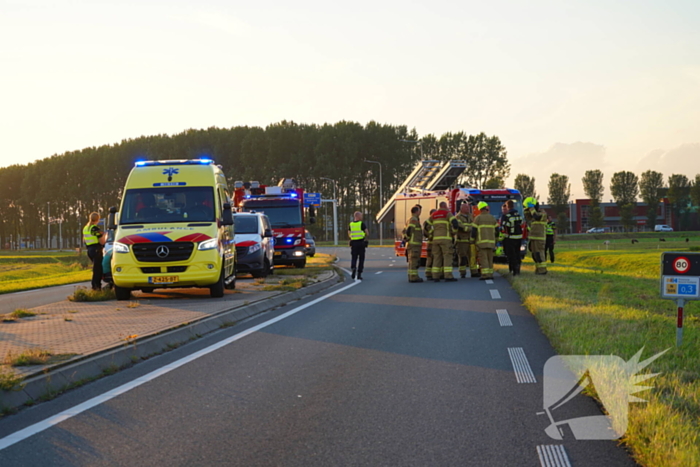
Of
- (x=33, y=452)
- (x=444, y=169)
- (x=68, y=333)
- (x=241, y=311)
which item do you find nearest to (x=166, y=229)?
(x=241, y=311)

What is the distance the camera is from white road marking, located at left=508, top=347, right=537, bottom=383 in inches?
264

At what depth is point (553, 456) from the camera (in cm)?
445

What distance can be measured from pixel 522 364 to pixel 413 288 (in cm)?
990

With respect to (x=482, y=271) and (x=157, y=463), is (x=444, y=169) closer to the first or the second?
(x=482, y=271)

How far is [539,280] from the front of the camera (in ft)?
57.3

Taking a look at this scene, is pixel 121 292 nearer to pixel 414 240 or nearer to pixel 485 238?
pixel 414 240

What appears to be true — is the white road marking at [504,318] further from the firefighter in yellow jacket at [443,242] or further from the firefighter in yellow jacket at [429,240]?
the firefighter in yellow jacket at [429,240]

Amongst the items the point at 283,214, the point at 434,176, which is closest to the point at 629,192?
the point at 434,176

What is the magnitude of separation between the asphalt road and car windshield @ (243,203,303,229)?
→ 16.7 meters

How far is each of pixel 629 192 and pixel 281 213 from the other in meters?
127

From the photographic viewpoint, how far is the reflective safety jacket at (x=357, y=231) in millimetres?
20614

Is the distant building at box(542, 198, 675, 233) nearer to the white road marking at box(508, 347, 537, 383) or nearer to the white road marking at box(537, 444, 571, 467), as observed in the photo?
the white road marking at box(508, 347, 537, 383)

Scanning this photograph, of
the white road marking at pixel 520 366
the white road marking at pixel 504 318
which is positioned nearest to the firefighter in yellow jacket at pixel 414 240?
the white road marking at pixel 504 318

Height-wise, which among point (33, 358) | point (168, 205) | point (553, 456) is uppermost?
point (168, 205)
